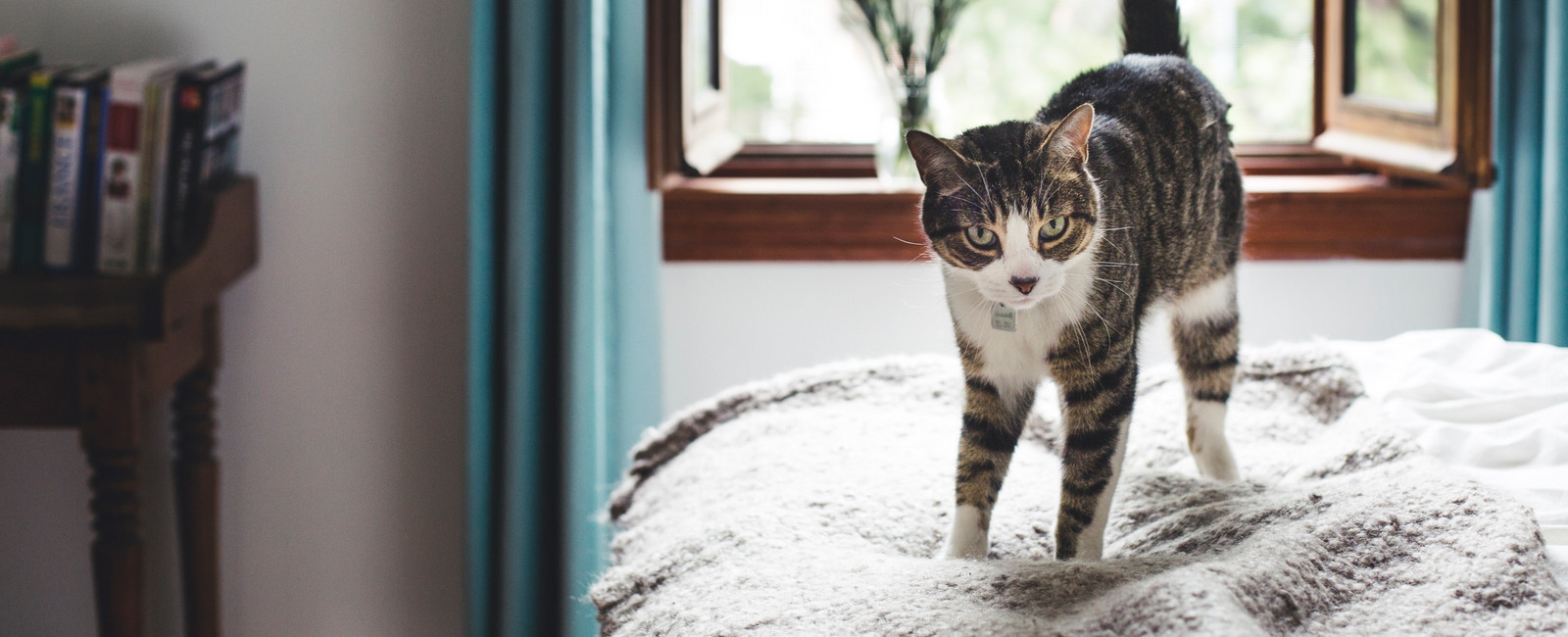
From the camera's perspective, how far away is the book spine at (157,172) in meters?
1.27

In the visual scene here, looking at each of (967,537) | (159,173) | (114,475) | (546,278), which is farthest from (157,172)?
(967,537)

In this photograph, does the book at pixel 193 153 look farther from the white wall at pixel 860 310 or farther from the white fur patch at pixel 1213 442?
the white fur patch at pixel 1213 442

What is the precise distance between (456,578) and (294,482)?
0.29 m

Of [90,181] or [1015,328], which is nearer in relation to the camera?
[1015,328]

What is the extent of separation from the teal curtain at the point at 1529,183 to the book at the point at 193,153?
1.72 metres

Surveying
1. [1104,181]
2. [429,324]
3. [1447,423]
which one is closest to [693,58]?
[429,324]

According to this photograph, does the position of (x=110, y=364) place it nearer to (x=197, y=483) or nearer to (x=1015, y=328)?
(x=197, y=483)

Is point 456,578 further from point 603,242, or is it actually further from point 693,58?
point 693,58

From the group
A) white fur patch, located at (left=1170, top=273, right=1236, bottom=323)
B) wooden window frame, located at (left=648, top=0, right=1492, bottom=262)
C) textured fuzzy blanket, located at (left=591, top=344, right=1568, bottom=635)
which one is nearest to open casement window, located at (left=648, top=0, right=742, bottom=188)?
wooden window frame, located at (left=648, top=0, right=1492, bottom=262)

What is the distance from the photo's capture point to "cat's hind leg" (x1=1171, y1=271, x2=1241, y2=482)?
0.92 metres

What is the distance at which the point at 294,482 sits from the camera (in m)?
1.63

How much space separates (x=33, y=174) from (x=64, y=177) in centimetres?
4

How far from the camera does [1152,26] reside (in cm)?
98

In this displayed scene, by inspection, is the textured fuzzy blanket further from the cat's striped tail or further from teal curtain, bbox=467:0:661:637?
the cat's striped tail
